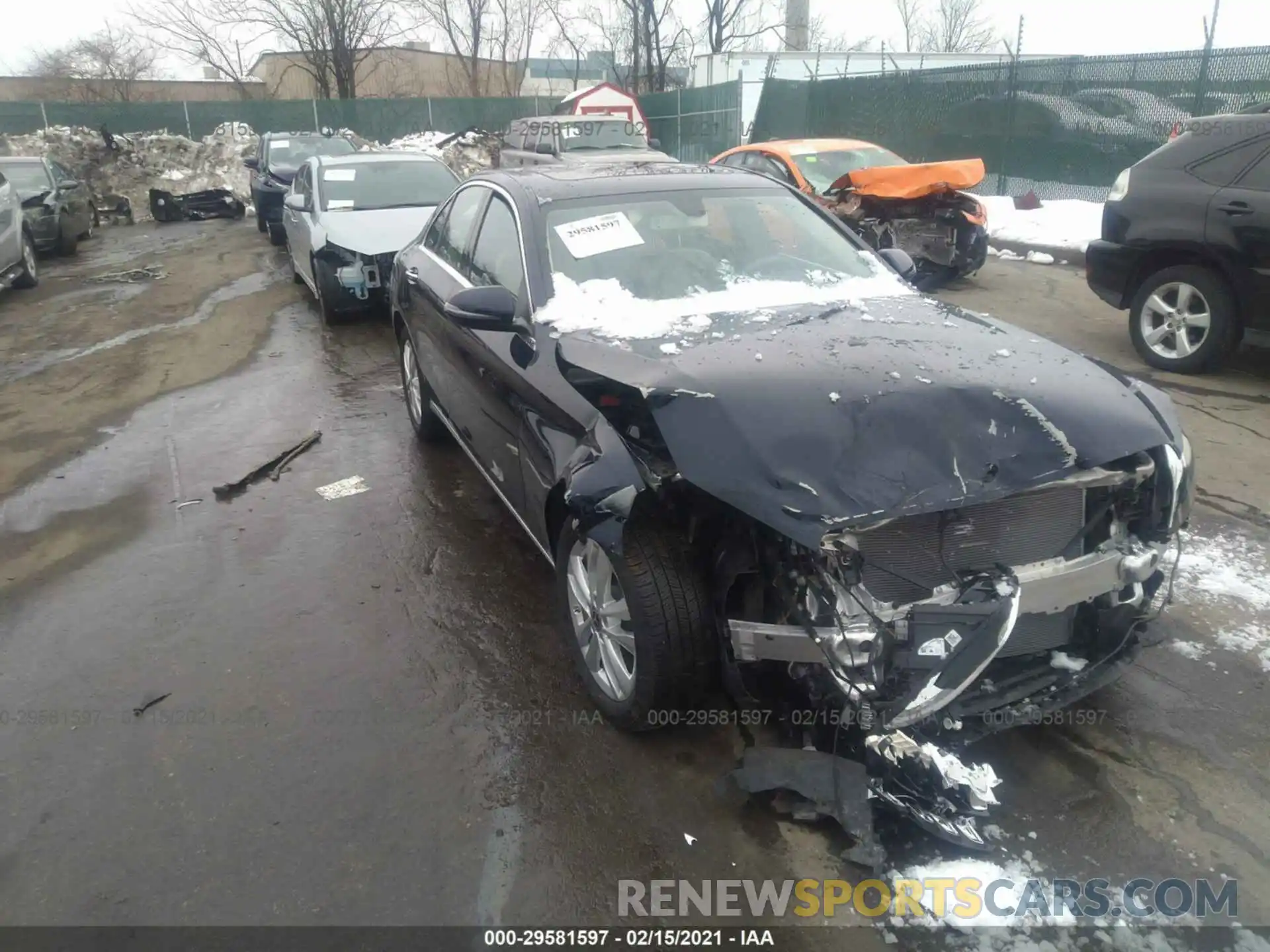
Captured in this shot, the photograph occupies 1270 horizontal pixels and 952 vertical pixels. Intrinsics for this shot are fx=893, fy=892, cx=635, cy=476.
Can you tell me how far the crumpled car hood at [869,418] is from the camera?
2396 millimetres

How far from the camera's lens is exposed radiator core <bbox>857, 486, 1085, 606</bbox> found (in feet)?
8.22

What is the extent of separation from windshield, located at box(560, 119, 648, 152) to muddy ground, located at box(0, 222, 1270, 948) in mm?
11527

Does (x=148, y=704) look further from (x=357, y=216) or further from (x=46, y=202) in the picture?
(x=46, y=202)

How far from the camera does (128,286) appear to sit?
12352 mm

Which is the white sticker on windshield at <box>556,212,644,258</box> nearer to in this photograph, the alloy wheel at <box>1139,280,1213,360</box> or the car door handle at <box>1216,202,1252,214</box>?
the car door handle at <box>1216,202,1252,214</box>

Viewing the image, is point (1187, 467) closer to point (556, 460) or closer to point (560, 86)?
point (556, 460)

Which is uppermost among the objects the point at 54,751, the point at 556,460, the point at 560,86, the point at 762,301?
the point at 560,86

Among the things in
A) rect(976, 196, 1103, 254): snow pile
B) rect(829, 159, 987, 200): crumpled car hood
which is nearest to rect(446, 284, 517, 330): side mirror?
rect(829, 159, 987, 200): crumpled car hood

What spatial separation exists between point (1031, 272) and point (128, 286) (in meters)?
12.0

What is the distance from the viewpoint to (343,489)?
17.5 feet

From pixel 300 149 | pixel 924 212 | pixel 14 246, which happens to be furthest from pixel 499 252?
pixel 300 149

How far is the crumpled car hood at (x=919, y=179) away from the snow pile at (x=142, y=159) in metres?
18.4

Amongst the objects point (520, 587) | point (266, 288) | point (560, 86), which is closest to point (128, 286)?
point (266, 288)

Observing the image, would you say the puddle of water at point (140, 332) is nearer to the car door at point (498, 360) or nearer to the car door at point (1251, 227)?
the car door at point (498, 360)
